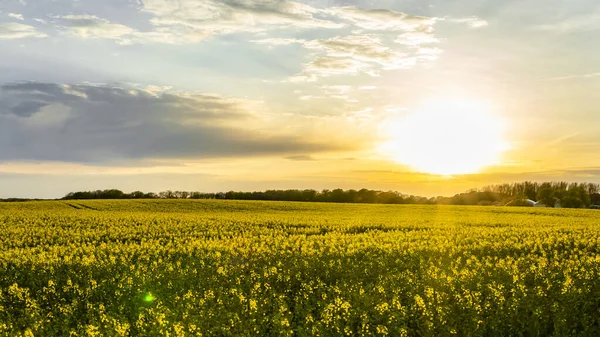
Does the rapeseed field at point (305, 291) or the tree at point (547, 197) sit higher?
the tree at point (547, 197)

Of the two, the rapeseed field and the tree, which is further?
the tree

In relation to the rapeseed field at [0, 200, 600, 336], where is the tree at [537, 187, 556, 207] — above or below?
above

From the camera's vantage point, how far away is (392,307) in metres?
10.7

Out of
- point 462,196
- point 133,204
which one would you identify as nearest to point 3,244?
point 133,204

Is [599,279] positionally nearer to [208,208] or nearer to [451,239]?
[451,239]

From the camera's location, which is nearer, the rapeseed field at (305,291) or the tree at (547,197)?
the rapeseed field at (305,291)

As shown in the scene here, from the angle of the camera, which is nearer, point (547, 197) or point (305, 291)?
point (305, 291)

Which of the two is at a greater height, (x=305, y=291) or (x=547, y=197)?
(x=547, y=197)

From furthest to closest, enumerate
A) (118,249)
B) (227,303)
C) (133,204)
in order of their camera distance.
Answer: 1. (133,204)
2. (118,249)
3. (227,303)

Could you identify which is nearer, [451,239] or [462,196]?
[451,239]

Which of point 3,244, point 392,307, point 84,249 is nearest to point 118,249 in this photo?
point 84,249

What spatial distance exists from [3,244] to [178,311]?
68.9ft

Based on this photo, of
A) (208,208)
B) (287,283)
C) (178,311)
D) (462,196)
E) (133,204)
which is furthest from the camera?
(462,196)

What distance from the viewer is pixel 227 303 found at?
11391 millimetres
